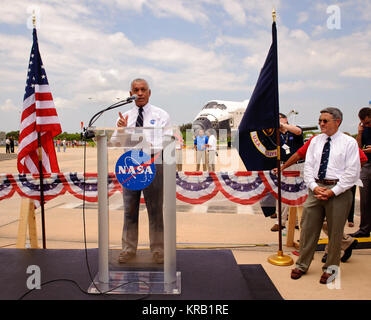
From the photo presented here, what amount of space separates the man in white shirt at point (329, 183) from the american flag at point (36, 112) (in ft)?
10.5

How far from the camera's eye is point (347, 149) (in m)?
3.08

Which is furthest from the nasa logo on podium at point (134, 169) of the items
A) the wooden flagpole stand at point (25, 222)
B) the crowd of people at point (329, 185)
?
the wooden flagpole stand at point (25, 222)

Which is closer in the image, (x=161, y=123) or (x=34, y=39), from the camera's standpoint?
(x=161, y=123)

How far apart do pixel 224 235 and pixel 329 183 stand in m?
2.15

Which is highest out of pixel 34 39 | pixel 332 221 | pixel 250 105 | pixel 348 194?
pixel 34 39

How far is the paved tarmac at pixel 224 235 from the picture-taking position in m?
2.91

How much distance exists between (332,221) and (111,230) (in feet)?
7.39

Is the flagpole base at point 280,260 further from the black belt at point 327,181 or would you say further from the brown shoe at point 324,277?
the black belt at point 327,181

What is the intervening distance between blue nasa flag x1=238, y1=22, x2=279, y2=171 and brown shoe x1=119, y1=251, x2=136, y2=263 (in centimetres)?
216

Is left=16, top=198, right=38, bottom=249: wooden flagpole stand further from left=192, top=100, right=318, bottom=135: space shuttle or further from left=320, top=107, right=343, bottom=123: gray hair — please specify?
left=192, top=100, right=318, bottom=135: space shuttle

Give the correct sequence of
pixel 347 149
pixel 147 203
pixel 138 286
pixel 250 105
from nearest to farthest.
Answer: pixel 138 286
pixel 147 203
pixel 347 149
pixel 250 105
